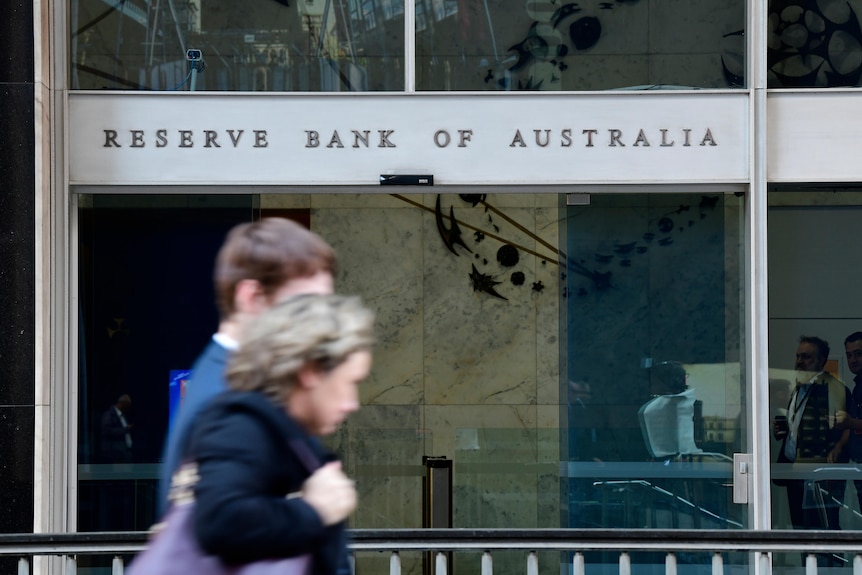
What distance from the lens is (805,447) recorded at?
7.20m

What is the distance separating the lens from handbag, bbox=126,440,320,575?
1847 millimetres

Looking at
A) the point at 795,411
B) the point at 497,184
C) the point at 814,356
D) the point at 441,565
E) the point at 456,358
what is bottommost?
the point at 441,565

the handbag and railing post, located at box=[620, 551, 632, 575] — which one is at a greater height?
the handbag

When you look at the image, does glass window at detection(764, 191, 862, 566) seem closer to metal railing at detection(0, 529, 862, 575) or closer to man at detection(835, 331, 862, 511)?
man at detection(835, 331, 862, 511)

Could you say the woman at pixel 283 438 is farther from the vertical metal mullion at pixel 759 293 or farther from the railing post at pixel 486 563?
the vertical metal mullion at pixel 759 293

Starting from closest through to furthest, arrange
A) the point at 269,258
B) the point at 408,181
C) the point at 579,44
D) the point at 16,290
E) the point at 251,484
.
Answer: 1. the point at 251,484
2. the point at 269,258
3. the point at 16,290
4. the point at 408,181
5. the point at 579,44

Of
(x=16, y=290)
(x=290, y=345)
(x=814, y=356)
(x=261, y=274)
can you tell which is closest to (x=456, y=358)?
(x=814, y=356)

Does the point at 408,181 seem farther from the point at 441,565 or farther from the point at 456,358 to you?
the point at 441,565

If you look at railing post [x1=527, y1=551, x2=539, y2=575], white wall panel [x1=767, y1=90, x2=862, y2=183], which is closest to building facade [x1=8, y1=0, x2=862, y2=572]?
white wall panel [x1=767, y1=90, x2=862, y2=183]

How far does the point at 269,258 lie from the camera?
2240mm

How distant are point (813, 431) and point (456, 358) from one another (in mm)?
2762

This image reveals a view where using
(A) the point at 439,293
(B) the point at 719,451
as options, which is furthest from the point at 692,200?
(A) the point at 439,293

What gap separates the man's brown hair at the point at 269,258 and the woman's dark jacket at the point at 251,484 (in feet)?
1.23

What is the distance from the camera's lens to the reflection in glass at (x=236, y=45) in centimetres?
717
